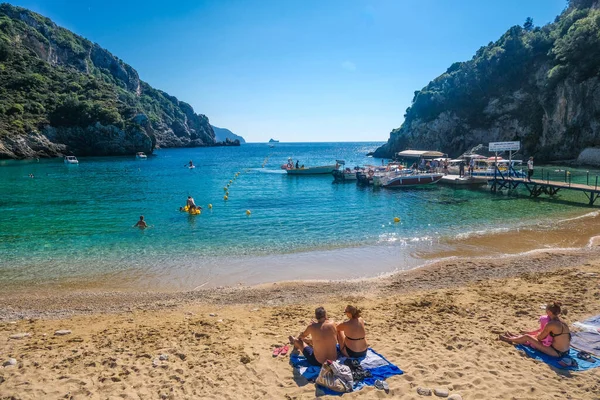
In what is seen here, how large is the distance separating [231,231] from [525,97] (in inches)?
2852

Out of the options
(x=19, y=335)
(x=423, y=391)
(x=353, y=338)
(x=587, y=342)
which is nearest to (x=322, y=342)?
(x=353, y=338)

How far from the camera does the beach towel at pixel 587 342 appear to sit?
6.92m

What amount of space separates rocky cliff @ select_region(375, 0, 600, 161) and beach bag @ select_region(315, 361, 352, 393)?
2506 inches

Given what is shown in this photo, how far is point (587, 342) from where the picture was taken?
716cm

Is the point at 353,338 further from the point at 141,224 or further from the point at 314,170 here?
the point at 314,170

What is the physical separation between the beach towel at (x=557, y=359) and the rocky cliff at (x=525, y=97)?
6034cm

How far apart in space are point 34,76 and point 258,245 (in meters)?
116

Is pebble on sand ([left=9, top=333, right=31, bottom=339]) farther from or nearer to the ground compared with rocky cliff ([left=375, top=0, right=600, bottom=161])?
nearer to the ground

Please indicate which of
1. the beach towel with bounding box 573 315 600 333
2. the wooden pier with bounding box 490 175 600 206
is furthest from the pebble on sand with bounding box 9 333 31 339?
the wooden pier with bounding box 490 175 600 206

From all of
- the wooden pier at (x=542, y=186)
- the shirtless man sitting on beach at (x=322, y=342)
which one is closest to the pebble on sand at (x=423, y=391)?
the shirtless man sitting on beach at (x=322, y=342)

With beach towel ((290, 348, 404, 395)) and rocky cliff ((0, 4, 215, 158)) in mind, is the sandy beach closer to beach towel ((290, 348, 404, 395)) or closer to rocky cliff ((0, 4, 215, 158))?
beach towel ((290, 348, 404, 395))

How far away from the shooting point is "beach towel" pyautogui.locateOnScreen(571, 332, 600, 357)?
22.7ft

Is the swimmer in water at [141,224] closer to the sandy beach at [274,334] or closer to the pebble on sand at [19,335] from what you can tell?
the sandy beach at [274,334]

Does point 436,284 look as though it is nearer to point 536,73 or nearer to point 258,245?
point 258,245
